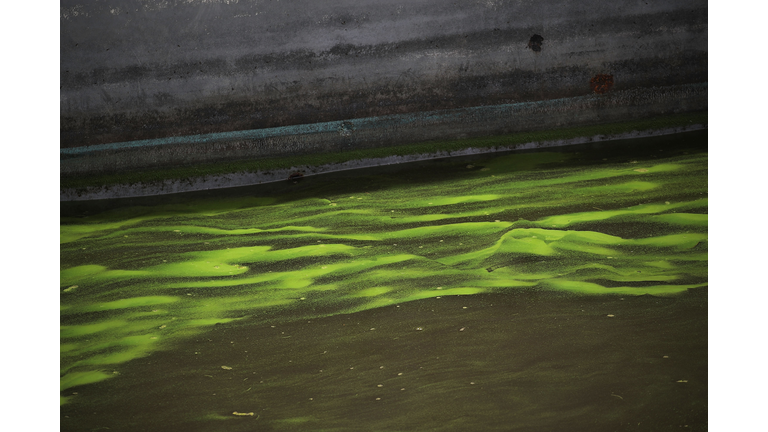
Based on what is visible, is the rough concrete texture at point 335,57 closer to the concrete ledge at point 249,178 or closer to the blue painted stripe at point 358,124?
the blue painted stripe at point 358,124

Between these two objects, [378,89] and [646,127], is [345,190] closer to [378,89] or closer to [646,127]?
[378,89]

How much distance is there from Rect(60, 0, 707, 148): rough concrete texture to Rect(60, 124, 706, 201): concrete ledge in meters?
0.25

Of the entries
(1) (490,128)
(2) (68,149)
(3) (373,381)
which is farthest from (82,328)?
(1) (490,128)

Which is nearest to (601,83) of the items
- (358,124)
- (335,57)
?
(358,124)

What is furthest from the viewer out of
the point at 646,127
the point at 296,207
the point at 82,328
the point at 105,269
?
the point at 646,127

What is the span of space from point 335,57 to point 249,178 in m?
1.06

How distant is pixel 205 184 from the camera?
4.28 m

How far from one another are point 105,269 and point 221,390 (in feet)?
4.62

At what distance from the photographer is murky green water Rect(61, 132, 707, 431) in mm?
1932

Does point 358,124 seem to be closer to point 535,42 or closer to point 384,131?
point 384,131

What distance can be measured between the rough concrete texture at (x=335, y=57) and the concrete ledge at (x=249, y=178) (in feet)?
0.82

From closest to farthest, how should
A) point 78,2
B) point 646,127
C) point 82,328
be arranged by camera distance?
point 82,328 → point 78,2 → point 646,127

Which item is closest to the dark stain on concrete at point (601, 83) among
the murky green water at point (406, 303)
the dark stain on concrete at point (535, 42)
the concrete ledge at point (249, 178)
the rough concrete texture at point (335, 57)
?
the rough concrete texture at point (335, 57)

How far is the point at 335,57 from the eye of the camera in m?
4.25
